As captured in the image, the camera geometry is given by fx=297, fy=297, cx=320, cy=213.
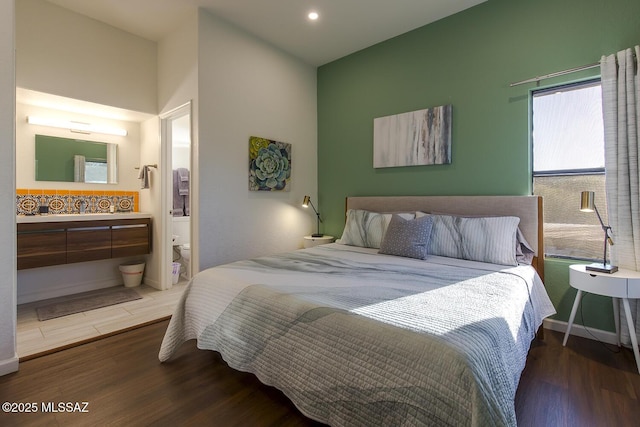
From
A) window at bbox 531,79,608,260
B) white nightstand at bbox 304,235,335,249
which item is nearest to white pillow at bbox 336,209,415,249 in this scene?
white nightstand at bbox 304,235,335,249

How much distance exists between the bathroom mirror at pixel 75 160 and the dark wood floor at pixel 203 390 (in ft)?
7.29

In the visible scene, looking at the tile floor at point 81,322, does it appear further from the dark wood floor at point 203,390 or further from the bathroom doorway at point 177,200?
the bathroom doorway at point 177,200

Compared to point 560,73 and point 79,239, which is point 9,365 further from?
point 560,73

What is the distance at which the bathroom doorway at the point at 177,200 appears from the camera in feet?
11.6

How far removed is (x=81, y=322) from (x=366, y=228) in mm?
2747

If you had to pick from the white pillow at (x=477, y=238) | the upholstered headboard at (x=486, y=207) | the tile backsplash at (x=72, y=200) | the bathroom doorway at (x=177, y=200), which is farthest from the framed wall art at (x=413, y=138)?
the tile backsplash at (x=72, y=200)

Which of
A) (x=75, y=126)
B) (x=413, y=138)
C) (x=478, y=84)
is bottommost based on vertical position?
(x=413, y=138)

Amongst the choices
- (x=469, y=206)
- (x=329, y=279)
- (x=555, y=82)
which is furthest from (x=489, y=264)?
(x=555, y=82)

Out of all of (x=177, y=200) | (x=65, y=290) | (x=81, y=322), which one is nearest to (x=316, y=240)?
(x=81, y=322)

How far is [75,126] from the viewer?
3439 mm

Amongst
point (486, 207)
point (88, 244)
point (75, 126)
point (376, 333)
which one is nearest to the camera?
point (376, 333)

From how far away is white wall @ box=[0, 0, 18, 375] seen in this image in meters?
1.82

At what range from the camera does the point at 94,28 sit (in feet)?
10.3

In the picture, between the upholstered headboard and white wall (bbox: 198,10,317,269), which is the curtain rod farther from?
white wall (bbox: 198,10,317,269)
